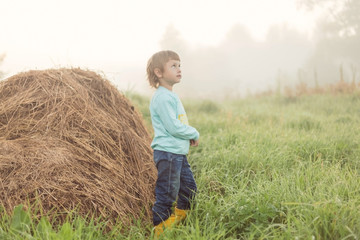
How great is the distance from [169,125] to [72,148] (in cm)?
85

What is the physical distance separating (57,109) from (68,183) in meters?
0.82

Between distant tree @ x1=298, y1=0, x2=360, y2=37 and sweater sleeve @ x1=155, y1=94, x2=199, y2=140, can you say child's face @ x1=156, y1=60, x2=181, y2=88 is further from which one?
distant tree @ x1=298, y1=0, x2=360, y2=37

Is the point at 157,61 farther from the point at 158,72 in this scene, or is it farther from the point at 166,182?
the point at 166,182

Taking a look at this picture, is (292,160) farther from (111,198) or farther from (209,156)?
(111,198)

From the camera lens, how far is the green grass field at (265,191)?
6.61 feet

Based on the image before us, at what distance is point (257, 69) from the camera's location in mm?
43156

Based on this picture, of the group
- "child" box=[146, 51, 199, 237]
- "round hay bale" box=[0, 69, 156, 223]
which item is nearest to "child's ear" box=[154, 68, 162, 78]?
"child" box=[146, 51, 199, 237]

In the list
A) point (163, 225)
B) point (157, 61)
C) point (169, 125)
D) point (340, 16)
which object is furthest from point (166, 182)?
point (340, 16)

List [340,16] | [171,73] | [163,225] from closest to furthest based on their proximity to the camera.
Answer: [163,225], [171,73], [340,16]

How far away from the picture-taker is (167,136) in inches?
101

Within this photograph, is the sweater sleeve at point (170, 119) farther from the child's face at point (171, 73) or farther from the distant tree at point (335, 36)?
the distant tree at point (335, 36)

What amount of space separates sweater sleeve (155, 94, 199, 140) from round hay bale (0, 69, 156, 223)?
24.5 inches

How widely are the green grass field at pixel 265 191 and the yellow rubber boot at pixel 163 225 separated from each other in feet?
0.29

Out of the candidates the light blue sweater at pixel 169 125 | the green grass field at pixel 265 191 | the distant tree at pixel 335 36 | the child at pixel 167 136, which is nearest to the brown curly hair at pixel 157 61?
the child at pixel 167 136
